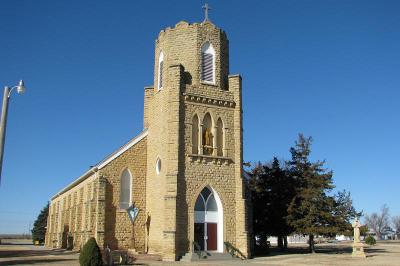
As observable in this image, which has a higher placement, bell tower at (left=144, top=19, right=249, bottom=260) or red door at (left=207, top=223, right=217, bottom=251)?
bell tower at (left=144, top=19, right=249, bottom=260)

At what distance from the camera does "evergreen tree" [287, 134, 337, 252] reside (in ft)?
Result: 113

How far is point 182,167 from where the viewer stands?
28516 mm

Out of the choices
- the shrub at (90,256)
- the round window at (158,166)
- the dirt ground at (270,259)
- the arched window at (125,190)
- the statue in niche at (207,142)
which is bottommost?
the dirt ground at (270,259)

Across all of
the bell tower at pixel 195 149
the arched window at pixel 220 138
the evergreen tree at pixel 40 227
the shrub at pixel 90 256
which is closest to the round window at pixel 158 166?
the bell tower at pixel 195 149

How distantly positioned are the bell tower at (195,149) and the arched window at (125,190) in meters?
1.30

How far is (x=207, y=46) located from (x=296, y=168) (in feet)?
43.5

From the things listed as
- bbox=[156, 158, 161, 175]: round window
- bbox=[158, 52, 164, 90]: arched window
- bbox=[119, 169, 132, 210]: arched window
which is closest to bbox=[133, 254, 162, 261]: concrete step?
bbox=[119, 169, 132, 210]: arched window

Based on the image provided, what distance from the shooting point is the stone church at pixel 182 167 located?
28266 mm

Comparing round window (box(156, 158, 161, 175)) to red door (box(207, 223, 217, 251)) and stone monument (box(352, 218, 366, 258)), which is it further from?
stone monument (box(352, 218, 366, 258))

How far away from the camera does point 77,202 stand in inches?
1550

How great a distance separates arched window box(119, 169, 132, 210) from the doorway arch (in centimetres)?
533

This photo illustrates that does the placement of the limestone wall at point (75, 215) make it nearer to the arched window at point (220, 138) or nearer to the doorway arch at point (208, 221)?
the doorway arch at point (208, 221)

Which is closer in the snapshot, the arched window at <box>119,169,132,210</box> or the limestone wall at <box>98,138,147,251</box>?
the limestone wall at <box>98,138,147,251</box>

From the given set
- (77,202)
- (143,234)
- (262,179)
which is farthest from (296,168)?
(77,202)
